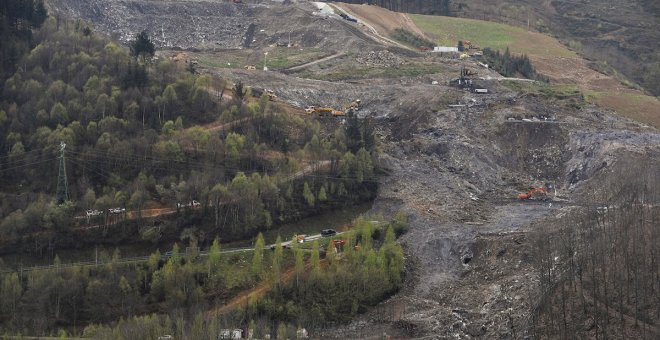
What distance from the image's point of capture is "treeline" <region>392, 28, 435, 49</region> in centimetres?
12281

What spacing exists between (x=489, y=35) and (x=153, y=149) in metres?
76.1

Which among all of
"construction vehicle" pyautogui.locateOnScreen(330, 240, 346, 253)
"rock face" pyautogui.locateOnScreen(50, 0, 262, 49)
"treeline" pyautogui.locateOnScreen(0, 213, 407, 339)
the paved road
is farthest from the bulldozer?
"rock face" pyautogui.locateOnScreen(50, 0, 262, 49)

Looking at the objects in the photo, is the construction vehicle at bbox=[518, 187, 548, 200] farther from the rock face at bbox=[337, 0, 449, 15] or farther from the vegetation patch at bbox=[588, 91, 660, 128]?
the rock face at bbox=[337, 0, 449, 15]

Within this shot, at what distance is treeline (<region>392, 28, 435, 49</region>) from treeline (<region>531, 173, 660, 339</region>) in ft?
201

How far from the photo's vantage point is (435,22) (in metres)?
139

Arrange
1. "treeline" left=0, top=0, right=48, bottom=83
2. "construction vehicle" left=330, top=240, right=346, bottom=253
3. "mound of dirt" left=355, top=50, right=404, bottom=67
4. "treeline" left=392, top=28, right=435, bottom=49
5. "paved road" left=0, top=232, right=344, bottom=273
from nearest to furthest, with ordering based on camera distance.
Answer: "paved road" left=0, top=232, right=344, bottom=273, "construction vehicle" left=330, top=240, right=346, bottom=253, "treeline" left=0, top=0, right=48, bottom=83, "mound of dirt" left=355, top=50, right=404, bottom=67, "treeline" left=392, top=28, right=435, bottom=49

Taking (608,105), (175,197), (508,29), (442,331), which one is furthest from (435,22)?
(442,331)

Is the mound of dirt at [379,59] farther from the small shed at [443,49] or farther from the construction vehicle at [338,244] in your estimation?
the construction vehicle at [338,244]

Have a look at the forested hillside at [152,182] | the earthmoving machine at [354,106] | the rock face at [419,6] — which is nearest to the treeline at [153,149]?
the forested hillside at [152,182]

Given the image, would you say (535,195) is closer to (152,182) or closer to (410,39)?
(152,182)

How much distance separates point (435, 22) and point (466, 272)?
79.5 metres

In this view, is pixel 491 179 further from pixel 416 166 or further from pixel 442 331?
pixel 442 331

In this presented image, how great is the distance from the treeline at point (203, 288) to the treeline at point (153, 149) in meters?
4.92

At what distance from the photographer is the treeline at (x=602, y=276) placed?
52.6 meters
